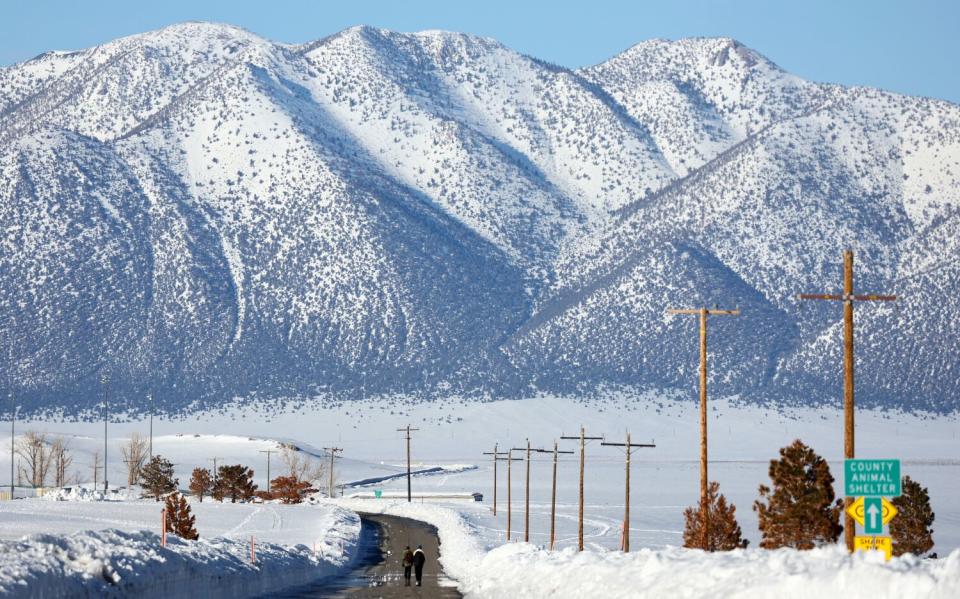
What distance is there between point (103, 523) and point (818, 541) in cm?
3708

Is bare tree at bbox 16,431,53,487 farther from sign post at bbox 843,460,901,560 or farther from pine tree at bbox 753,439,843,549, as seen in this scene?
sign post at bbox 843,460,901,560

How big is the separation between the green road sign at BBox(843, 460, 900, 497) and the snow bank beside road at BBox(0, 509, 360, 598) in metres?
12.9

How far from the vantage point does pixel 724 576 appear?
957 inches

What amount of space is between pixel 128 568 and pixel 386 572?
31198mm

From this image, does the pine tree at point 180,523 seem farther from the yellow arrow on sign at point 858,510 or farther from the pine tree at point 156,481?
the pine tree at point 156,481

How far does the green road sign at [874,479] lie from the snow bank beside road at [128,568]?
1287 centimetres

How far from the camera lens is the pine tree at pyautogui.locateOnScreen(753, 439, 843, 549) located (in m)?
67.5

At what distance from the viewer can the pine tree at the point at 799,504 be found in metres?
67.5

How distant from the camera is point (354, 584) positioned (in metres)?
49.2

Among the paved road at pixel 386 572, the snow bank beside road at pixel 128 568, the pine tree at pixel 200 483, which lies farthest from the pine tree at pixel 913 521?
the pine tree at pixel 200 483

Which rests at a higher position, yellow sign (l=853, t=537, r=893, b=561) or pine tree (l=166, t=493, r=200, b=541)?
yellow sign (l=853, t=537, r=893, b=561)

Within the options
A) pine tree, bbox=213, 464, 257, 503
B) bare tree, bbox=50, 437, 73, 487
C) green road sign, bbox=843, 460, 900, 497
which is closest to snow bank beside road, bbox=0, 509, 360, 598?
green road sign, bbox=843, 460, 900, 497

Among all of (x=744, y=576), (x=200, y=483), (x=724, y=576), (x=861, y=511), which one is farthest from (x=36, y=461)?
(x=744, y=576)

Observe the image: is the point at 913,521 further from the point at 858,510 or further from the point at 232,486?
the point at 232,486
